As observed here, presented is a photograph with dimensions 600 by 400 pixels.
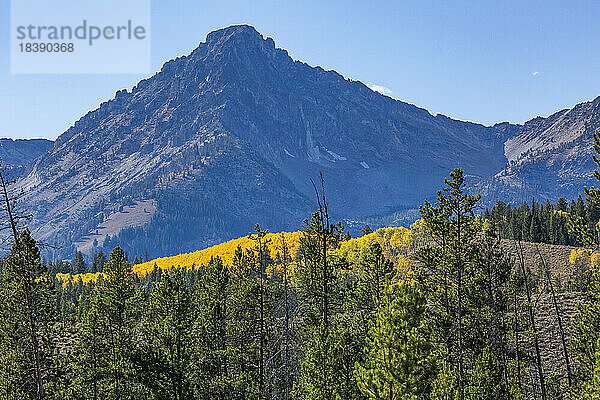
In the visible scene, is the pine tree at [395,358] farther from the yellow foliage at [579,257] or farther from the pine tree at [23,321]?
the yellow foliage at [579,257]

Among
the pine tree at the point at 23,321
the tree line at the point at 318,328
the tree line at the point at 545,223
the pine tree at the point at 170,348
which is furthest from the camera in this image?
the tree line at the point at 545,223

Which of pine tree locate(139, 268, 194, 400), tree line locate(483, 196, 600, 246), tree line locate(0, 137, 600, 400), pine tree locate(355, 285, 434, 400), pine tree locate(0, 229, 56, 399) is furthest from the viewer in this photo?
tree line locate(483, 196, 600, 246)

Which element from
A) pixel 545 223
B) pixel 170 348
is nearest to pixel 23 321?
pixel 170 348

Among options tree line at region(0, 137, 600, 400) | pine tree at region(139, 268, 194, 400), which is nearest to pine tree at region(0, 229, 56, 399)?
tree line at region(0, 137, 600, 400)

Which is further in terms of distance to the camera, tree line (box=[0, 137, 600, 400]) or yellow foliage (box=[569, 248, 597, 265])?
yellow foliage (box=[569, 248, 597, 265])

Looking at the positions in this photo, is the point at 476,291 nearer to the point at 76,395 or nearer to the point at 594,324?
the point at 594,324

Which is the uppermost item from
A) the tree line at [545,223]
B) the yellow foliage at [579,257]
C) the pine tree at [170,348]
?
the tree line at [545,223]

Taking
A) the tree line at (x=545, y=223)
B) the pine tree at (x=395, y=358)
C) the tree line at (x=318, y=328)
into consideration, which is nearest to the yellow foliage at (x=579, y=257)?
the tree line at (x=545, y=223)

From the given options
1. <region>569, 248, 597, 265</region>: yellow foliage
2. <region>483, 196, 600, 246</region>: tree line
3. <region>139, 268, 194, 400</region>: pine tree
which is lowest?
<region>139, 268, 194, 400</region>: pine tree

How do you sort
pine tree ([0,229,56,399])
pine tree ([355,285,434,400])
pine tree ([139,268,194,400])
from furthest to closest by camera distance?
pine tree ([139,268,194,400])
pine tree ([0,229,56,399])
pine tree ([355,285,434,400])

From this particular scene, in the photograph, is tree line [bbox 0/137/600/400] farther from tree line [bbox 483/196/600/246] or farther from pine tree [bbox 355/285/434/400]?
tree line [bbox 483/196/600/246]

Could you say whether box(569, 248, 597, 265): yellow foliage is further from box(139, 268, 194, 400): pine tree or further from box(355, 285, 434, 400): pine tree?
box(355, 285, 434, 400): pine tree

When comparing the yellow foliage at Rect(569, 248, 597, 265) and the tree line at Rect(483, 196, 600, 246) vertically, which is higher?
the tree line at Rect(483, 196, 600, 246)

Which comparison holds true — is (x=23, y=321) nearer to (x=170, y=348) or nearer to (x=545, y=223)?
(x=170, y=348)
